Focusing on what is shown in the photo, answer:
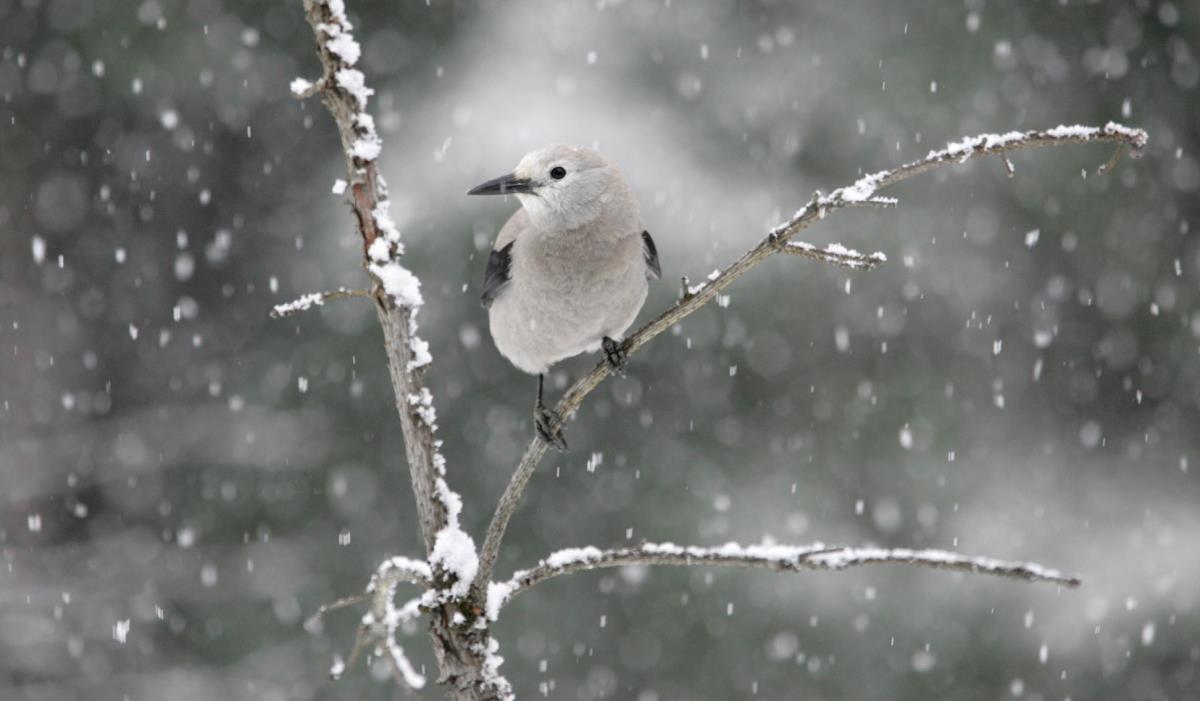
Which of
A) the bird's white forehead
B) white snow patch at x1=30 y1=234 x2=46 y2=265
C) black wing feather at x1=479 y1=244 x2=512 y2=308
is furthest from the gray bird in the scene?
white snow patch at x1=30 y1=234 x2=46 y2=265

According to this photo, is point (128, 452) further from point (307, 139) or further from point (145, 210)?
point (307, 139)

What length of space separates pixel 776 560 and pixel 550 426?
1.18m

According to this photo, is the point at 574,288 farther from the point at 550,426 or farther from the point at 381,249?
the point at 381,249

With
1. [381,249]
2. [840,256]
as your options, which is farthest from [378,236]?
[840,256]

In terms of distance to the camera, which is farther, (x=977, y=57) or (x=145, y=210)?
(x=145, y=210)

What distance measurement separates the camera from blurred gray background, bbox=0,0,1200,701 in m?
7.27

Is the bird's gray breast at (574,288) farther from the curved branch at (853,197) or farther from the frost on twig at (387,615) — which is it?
the frost on twig at (387,615)

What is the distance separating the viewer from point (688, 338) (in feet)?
24.7

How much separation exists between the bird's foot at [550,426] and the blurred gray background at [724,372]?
362cm

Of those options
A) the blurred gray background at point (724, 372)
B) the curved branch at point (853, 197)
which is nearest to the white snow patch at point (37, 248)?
the blurred gray background at point (724, 372)

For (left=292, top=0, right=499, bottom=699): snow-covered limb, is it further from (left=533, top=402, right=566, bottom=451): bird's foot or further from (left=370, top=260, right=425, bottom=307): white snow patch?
(left=533, top=402, right=566, bottom=451): bird's foot

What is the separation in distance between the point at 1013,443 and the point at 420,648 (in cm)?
420

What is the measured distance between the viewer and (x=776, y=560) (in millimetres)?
1584

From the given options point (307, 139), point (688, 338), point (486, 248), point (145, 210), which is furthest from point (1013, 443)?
point (145, 210)
